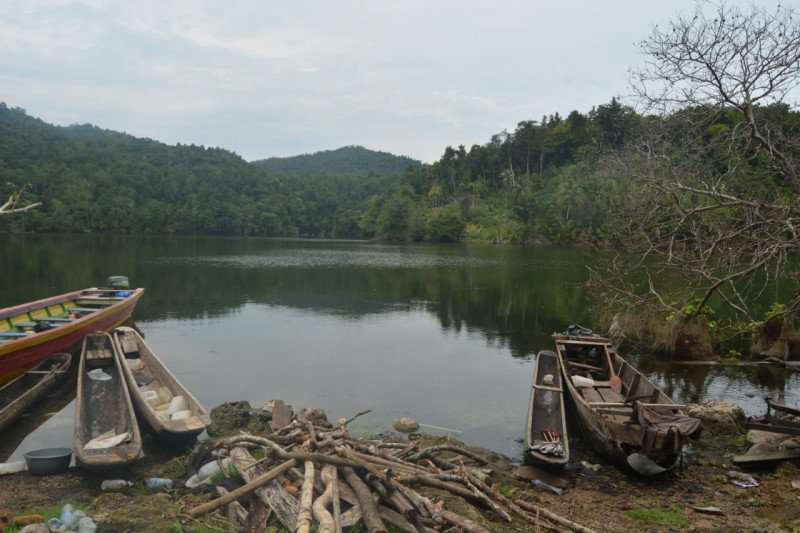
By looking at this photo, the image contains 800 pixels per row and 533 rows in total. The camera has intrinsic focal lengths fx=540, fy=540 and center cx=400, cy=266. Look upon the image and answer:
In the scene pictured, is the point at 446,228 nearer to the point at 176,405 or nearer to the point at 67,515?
the point at 176,405

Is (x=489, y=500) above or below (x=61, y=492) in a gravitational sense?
above

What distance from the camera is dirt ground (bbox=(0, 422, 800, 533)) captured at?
6.54 m

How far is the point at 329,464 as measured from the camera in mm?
6828

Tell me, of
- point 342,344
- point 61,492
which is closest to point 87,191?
point 342,344

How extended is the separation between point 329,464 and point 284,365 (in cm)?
1071

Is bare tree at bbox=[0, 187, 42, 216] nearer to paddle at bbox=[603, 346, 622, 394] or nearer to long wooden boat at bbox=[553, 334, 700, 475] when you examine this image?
long wooden boat at bbox=[553, 334, 700, 475]

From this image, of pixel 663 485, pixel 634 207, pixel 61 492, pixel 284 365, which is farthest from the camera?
pixel 284 365

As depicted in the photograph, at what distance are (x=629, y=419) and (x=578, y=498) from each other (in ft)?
6.80

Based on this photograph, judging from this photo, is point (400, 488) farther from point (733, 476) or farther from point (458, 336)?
point (458, 336)

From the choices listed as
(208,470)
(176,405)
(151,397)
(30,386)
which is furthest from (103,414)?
(208,470)

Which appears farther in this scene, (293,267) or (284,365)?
(293,267)

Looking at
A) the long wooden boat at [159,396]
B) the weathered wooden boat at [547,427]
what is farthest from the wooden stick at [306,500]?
the weathered wooden boat at [547,427]

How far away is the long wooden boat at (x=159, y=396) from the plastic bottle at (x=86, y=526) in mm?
3610

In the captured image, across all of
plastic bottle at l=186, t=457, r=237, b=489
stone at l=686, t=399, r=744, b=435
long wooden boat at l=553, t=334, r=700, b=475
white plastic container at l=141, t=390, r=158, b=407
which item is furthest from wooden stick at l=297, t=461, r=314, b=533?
stone at l=686, t=399, r=744, b=435
